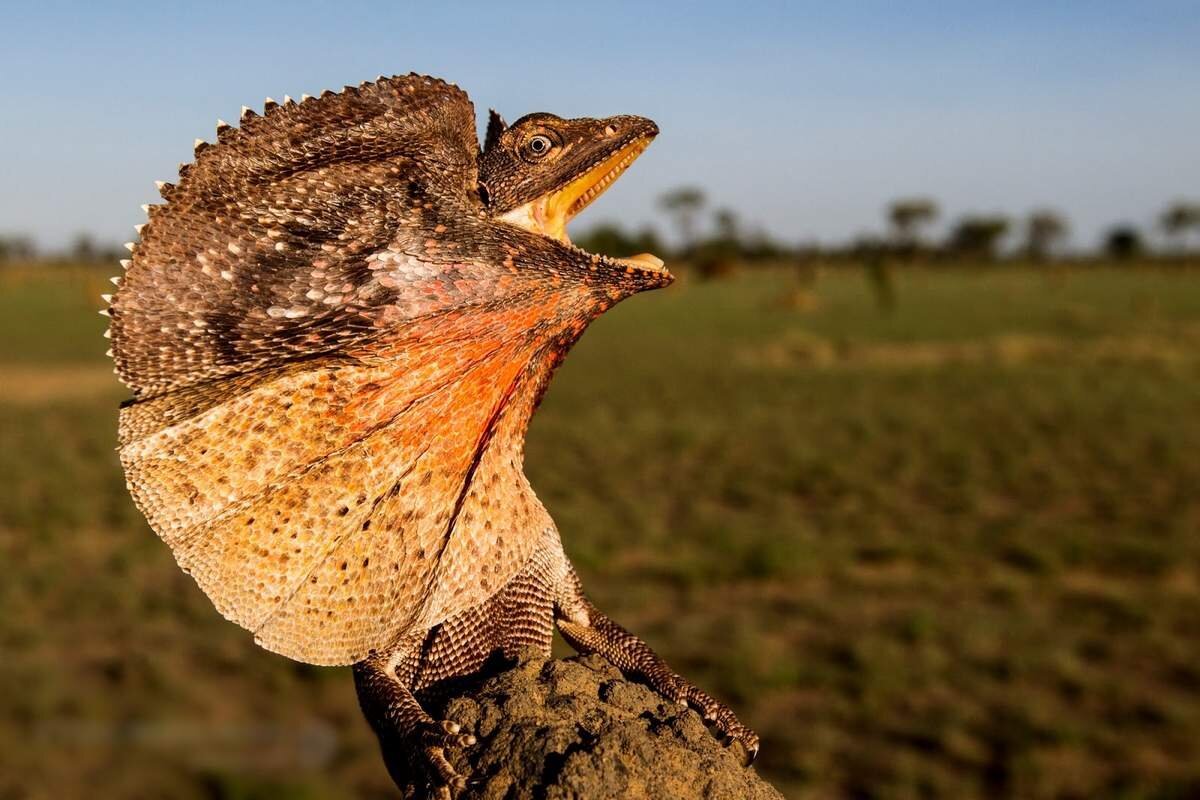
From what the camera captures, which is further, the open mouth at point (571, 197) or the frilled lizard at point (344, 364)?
the open mouth at point (571, 197)

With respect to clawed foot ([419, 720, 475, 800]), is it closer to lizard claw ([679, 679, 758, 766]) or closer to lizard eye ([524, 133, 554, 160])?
lizard claw ([679, 679, 758, 766])

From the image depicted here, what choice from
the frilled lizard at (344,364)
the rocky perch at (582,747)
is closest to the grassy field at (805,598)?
the frilled lizard at (344,364)

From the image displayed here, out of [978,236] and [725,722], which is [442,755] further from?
[978,236]

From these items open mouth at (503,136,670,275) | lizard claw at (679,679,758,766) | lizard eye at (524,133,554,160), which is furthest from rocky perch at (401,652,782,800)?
lizard eye at (524,133,554,160)

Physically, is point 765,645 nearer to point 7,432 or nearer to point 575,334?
point 575,334

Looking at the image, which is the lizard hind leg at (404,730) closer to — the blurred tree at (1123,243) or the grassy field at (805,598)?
the grassy field at (805,598)

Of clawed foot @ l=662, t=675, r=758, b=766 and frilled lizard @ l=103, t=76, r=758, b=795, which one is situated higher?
frilled lizard @ l=103, t=76, r=758, b=795

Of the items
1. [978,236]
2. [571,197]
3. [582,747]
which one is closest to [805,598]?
[571,197]
